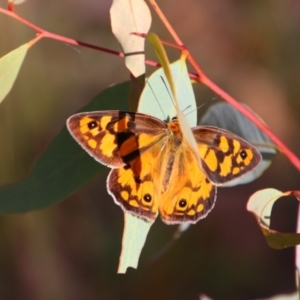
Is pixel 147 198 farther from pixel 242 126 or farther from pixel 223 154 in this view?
pixel 242 126

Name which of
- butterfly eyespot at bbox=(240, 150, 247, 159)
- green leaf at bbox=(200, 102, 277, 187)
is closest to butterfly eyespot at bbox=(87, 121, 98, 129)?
butterfly eyespot at bbox=(240, 150, 247, 159)

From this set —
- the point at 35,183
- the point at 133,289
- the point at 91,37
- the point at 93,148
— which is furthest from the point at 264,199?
the point at 91,37

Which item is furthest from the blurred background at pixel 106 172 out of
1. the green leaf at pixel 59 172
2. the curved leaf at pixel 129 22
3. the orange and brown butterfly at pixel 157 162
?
the curved leaf at pixel 129 22

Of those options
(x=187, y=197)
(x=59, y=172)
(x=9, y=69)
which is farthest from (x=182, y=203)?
(x=9, y=69)

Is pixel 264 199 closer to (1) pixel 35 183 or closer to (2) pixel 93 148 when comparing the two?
(2) pixel 93 148

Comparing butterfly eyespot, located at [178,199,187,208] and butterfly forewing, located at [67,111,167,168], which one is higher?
butterfly forewing, located at [67,111,167,168]

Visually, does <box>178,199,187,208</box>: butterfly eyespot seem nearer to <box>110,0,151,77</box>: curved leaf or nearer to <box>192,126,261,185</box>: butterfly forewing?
<box>192,126,261,185</box>: butterfly forewing
